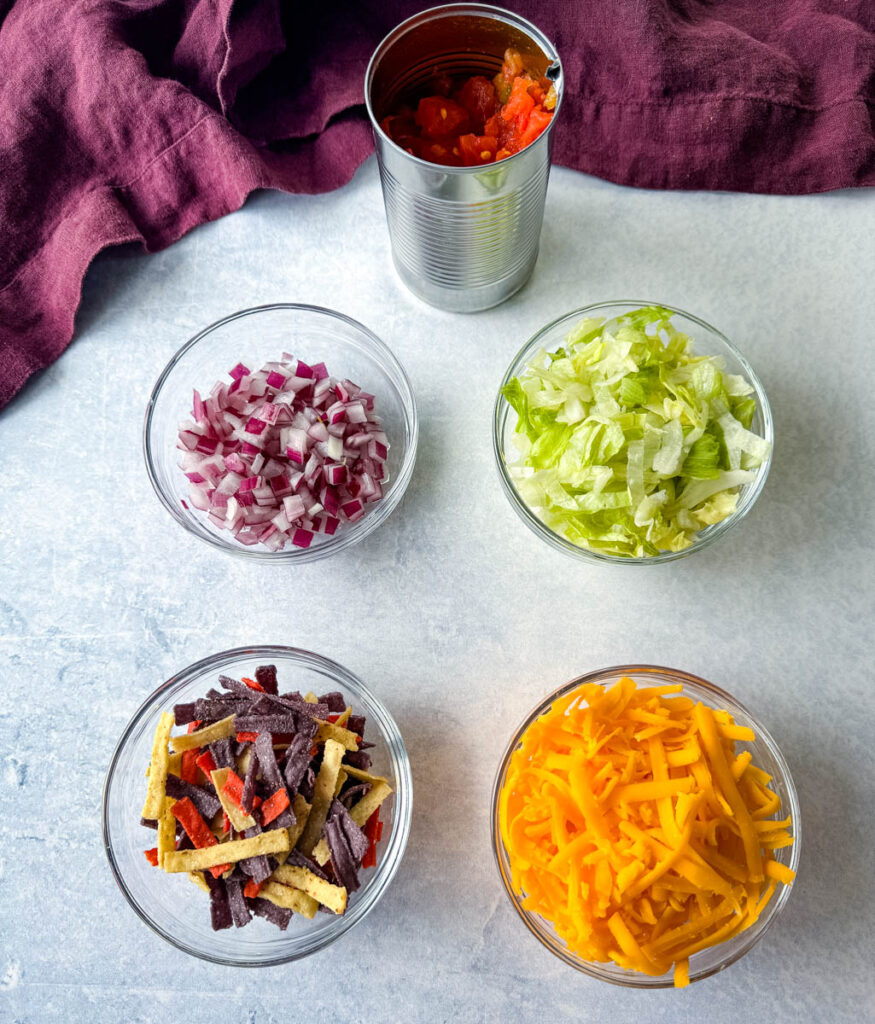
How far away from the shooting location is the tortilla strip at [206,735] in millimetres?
1554

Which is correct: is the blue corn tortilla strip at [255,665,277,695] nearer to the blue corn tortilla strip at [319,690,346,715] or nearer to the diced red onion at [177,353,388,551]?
the blue corn tortilla strip at [319,690,346,715]

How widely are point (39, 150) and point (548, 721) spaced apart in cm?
159

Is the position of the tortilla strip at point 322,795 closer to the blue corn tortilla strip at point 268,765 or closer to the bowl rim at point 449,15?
the blue corn tortilla strip at point 268,765

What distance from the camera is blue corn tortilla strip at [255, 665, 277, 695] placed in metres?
1.66

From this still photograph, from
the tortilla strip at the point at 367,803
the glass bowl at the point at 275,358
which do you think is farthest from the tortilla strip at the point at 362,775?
the glass bowl at the point at 275,358

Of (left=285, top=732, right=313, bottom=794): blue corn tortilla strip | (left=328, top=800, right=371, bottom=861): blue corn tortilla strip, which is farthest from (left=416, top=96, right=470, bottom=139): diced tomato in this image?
(left=328, top=800, right=371, bottom=861): blue corn tortilla strip

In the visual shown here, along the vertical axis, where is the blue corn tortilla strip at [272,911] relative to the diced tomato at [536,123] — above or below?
below

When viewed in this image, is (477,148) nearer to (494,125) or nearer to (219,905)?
(494,125)

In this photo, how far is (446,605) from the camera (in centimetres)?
183

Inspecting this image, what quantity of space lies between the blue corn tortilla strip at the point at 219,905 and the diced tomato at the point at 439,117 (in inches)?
54.6

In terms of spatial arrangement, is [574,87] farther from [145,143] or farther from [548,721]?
[548,721]

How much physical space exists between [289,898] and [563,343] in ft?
3.82

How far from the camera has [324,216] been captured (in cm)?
198

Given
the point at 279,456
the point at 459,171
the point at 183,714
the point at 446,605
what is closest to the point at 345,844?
the point at 183,714
